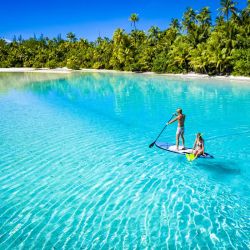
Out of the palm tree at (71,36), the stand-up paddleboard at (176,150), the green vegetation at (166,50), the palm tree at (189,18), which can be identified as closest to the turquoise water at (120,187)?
the stand-up paddleboard at (176,150)

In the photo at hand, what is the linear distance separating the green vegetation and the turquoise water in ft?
120

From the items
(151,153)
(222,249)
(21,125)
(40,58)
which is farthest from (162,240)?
(40,58)

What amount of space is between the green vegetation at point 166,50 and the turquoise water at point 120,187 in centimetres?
3647

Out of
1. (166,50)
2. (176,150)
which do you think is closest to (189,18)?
(166,50)

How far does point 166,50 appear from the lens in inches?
2820

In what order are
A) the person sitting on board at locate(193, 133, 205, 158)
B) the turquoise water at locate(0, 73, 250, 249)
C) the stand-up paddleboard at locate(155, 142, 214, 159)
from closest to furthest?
1. the turquoise water at locate(0, 73, 250, 249)
2. the person sitting on board at locate(193, 133, 205, 158)
3. the stand-up paddleboard at locate(155, 142, 214, 159)

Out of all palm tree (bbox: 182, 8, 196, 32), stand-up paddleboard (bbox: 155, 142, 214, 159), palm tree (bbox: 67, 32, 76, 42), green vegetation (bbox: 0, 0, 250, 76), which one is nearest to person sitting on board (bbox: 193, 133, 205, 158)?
stand-up paddleboard (bbox: 155, 142, 214, 159)

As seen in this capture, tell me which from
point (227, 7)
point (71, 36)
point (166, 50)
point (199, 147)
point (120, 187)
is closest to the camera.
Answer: point (120, 187)

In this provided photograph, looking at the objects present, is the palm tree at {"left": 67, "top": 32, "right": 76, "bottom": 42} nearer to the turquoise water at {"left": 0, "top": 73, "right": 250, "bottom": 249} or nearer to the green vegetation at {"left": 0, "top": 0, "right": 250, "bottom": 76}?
the green vegetation at {"left": 0, "top": 0, "right": 250, "bottom": 76}

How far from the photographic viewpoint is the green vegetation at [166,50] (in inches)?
2133

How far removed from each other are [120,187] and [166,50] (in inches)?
→ 2543

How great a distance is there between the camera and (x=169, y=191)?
1096 cm

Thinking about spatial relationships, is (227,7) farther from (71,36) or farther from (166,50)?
(71,36)

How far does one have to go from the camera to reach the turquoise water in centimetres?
849
